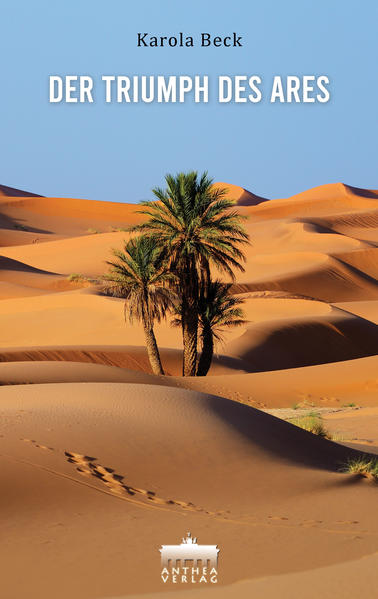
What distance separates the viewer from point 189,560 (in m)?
6.51

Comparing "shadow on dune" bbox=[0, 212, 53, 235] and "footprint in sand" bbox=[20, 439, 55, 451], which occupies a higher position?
"shadow on dune" bbox=[0, 212, 53, 235]

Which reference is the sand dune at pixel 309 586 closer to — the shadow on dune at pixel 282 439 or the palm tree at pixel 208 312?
the shadow on dune at pixel 282 439

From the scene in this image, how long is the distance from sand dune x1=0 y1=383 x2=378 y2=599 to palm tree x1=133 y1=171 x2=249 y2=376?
1465cm

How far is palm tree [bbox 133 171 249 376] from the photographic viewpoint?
26703 millimetres

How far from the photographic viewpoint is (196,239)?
27.1 m

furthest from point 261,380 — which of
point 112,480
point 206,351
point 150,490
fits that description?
point 112,480

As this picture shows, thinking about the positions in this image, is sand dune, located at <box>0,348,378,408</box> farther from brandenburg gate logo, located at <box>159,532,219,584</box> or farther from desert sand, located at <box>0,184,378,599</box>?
brandenburg gate logo, located at <box>159,532,219,584</box>

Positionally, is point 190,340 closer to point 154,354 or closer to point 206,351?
point 206,351

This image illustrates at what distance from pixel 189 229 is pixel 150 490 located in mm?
18490

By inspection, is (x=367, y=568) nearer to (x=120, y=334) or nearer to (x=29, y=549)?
(x=29, y=549)

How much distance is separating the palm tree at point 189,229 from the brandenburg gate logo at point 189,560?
20.3 meters

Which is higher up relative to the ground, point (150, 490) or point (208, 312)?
point (208, 312)

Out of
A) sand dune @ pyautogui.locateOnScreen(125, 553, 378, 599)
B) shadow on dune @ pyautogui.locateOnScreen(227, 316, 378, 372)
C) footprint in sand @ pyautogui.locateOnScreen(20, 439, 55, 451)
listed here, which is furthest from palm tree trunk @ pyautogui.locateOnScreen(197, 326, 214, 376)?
sand dune @ pyautogui.locateOnScreen(125, 553, 378, 599)

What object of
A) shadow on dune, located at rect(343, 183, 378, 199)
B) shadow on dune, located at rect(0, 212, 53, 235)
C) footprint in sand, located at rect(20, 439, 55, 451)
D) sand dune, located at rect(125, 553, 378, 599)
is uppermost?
shadow on dune, located at rect(343, 183, 378, 199)
